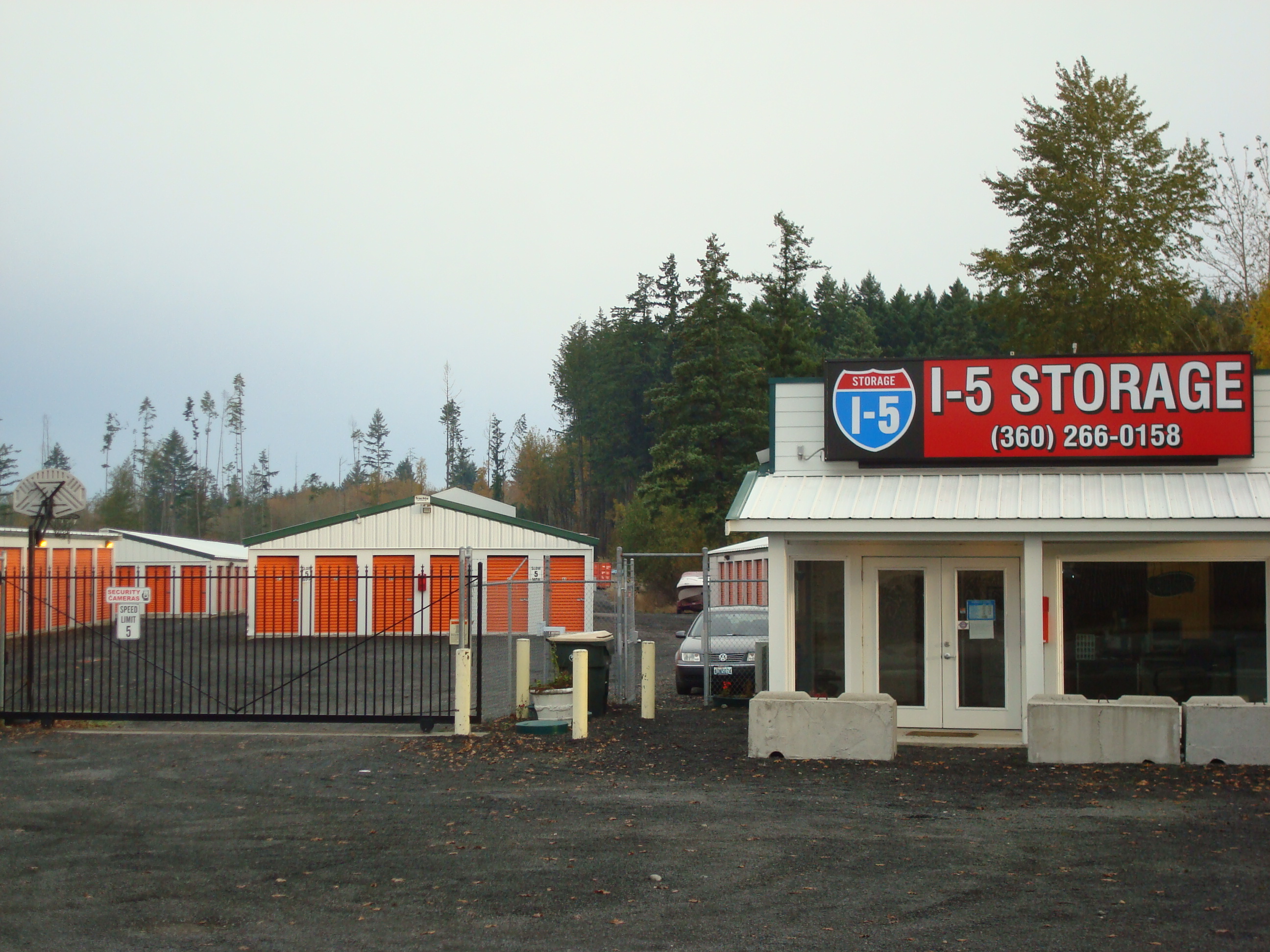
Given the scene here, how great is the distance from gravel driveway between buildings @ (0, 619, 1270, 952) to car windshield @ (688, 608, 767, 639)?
603cm

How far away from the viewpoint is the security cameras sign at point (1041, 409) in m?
14.7

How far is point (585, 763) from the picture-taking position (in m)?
12.9

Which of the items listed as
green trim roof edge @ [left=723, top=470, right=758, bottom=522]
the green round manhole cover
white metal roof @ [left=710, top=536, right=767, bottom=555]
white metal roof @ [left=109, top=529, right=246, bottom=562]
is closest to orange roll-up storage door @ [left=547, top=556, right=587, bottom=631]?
white metal roof @ [left=710, top=536, right=767, bottom=555]

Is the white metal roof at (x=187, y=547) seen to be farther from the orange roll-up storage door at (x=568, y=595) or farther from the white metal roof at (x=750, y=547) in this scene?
the white metal roof at (x=750, y=547)

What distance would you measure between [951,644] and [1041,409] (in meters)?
3.13

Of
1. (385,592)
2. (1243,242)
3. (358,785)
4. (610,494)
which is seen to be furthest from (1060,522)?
(610,494)

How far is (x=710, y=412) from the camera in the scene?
64438 mm

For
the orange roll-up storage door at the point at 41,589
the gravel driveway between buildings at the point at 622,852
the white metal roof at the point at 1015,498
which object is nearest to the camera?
the gravel driveway between buildings at the point at 622,852

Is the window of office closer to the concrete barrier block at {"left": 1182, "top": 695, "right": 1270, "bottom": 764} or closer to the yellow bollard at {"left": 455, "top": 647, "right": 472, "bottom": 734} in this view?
the concrete barrier block at {"left": 1182, "top": 695, "right": 1270, "bottom": 764}

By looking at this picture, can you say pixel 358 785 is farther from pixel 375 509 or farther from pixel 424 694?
pixel 375 509

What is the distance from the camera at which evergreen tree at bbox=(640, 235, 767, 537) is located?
204 ft

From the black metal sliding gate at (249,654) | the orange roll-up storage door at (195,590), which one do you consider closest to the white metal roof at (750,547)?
the black metal sliding gate at (249,654)

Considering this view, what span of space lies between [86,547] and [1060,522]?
3556 cm

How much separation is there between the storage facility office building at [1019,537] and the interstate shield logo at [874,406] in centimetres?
2
